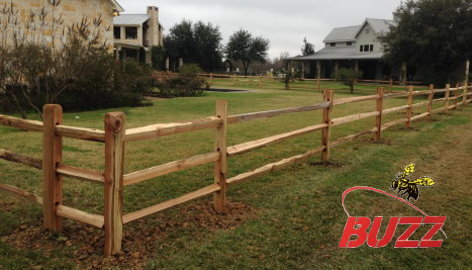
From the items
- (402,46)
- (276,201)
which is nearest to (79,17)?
(276,201)

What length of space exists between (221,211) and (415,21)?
28583 mm

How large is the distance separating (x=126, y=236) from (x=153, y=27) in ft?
148

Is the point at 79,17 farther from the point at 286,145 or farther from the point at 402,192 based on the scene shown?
the point at 402,192

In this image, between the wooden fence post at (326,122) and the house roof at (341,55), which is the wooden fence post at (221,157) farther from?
the house roof at (341,55)

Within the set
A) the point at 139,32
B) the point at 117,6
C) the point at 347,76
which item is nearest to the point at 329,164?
the point at 117,6

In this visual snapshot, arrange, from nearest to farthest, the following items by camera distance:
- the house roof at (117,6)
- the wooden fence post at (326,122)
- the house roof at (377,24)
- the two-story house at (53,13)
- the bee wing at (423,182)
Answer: the bee wing at (423,182) < the wooden fence post at (326,122) < the two-story house at (53,13) < the house roof at (117,6) < the house roof at (377,24)

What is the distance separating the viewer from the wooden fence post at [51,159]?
13.1 feet

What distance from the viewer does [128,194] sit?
18.9 ft

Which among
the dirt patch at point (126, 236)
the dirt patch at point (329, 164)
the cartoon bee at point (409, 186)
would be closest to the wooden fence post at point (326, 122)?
the dirt patch at point (329, 164)

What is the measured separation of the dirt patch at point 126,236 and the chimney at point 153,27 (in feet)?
144

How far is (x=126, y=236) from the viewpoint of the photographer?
4.32 m

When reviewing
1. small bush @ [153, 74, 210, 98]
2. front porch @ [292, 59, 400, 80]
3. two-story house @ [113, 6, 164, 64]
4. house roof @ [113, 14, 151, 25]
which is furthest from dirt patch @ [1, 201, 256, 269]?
house roof @ [113, 14, 151, 25]

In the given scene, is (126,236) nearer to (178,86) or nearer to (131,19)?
(178,86)

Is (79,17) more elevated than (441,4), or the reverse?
(441,4)
